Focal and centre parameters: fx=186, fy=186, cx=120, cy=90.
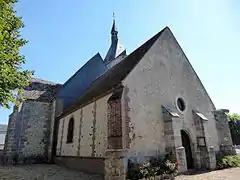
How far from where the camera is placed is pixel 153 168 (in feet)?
25.8

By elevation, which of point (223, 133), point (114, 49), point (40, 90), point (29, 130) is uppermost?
point (114, 49)

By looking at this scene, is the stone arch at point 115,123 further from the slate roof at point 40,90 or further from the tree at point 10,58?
the slate roof at point 40,90

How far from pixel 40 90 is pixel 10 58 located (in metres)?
13.3

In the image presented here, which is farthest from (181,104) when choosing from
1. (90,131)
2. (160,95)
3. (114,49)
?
(114,49)

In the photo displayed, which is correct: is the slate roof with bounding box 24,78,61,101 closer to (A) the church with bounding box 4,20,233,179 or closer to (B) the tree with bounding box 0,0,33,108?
(A) the church with bounding box 4,20,233,179

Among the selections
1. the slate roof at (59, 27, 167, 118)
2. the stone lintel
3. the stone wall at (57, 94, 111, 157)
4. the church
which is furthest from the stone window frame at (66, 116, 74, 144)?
the stone lintel

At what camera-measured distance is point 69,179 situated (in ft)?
27.8

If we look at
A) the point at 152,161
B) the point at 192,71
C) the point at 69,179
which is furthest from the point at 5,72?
the point at 192,71

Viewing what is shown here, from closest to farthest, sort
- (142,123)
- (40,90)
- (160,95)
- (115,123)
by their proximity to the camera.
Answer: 1. (115,123)
2. (142,123)
3. (160,95)
4. (40,90)

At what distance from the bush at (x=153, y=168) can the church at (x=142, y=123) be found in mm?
284

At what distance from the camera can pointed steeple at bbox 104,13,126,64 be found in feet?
87.2

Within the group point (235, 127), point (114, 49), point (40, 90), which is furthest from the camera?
point (235, 127)

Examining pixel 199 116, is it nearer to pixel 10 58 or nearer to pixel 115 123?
pixel 115 123

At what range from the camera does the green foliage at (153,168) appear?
7.41 m
